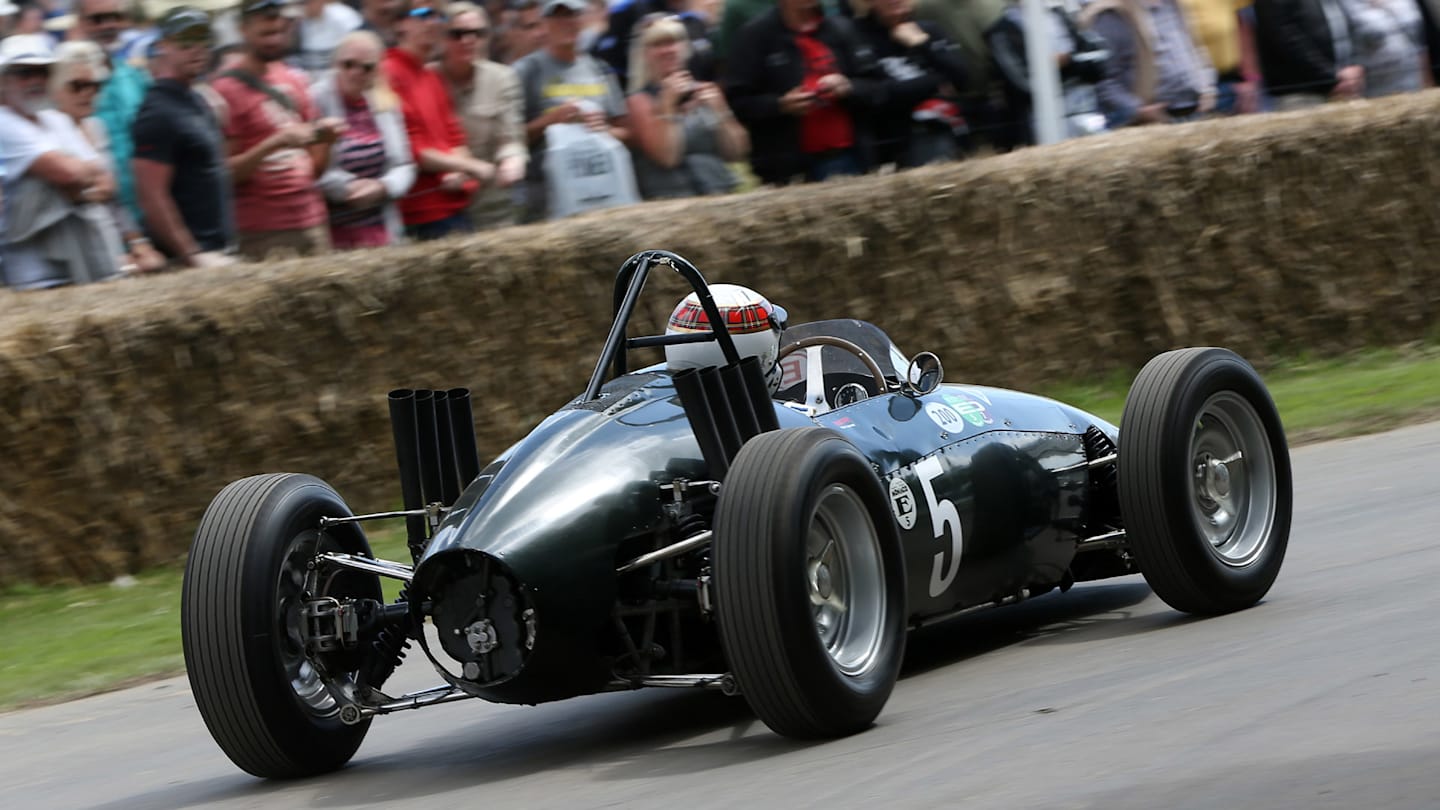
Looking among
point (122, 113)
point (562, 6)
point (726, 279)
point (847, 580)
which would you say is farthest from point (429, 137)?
point (847, 580)

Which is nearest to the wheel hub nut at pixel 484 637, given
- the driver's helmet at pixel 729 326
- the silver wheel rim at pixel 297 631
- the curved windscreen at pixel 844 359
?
the silver wheel rim at pixel 297 631

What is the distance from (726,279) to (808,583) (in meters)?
6.46

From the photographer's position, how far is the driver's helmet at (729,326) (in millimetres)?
6570

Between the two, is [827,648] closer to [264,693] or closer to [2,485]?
[264,693]

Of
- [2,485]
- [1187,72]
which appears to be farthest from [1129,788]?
Answer: [1187,72]

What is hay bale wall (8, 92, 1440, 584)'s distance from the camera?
32.5 ft

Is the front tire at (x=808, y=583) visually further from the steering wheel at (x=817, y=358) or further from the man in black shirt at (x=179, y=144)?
the man in black shirt at (x=179, y=144)

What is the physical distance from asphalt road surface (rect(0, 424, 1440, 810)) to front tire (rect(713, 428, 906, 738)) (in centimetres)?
15

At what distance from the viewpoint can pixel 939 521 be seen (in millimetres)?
6449

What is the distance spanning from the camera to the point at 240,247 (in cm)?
1085

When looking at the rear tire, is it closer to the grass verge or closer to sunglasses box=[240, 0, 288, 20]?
the grass verge

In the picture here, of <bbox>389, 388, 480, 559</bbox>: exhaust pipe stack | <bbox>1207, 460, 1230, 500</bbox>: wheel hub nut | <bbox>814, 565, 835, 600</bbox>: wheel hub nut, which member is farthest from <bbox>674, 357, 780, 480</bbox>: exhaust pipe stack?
<bbox>1207, 460, 1230, 500</bbox>: wheel hub nut

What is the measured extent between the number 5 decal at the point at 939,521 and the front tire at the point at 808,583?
0.64 m

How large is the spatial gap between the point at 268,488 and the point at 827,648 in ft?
5.78
